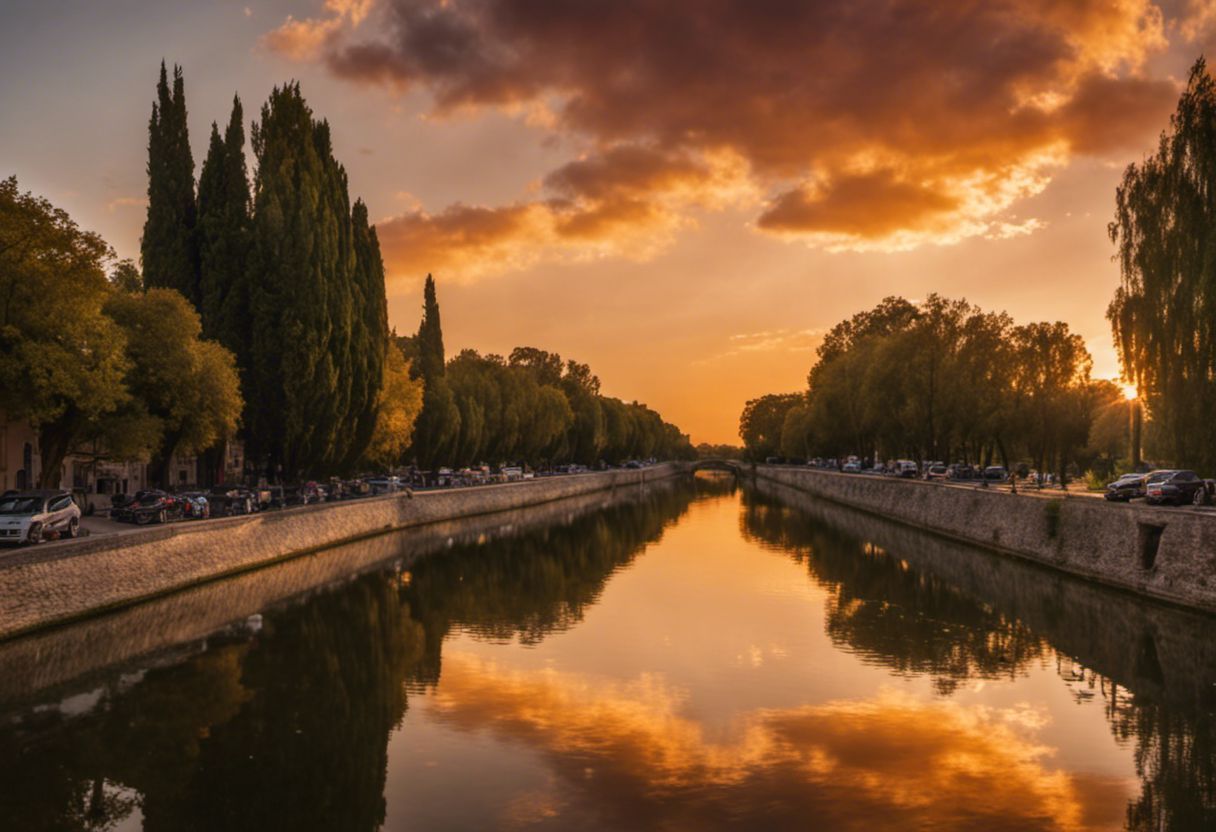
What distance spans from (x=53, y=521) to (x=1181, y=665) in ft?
104

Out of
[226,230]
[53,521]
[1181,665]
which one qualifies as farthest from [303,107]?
[1181,665]

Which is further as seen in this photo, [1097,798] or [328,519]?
[328,519]

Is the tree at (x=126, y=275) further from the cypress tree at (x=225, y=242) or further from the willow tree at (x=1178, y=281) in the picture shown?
Answer: the willow tree at (x=1178, y=281)

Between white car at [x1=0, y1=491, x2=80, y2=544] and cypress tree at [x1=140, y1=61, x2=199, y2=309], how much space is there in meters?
20.4

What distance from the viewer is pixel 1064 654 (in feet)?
83.6

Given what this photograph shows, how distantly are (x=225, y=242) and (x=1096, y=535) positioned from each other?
137 ft

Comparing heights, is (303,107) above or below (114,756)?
above

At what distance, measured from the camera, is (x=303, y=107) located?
2163 inches

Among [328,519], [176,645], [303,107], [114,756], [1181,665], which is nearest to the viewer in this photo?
[114,756]

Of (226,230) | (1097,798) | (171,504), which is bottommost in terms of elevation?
(1097,798)

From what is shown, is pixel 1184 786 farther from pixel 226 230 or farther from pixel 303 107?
pixel 303 107

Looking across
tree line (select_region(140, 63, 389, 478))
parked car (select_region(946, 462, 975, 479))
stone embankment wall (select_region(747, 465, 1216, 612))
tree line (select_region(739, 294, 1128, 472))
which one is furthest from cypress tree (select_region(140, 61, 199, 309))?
parked car (select_region(946, 462, 975, 479))

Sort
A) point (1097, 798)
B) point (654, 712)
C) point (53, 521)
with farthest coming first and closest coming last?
point (53, 521) → point (654, 712) → point (1097, 798)

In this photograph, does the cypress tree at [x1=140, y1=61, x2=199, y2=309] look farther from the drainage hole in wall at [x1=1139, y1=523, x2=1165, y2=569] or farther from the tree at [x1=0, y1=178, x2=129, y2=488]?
the drainage hole in wall at [x1=1139, y1=523, x2=1165, y2=569]
